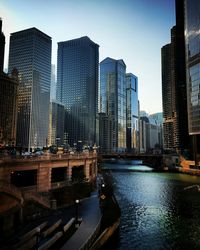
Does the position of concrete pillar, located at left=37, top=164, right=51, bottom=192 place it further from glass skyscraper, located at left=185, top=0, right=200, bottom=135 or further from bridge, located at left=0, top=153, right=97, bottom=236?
glass skyscraper, located at left=185, top=0, right=200, bottom=135

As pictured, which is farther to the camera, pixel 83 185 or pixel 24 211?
pixel 83 185

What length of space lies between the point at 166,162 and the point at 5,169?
14223 centimetres

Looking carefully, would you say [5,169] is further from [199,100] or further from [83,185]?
[199,100]

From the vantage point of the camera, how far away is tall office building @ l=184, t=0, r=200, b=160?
141 m

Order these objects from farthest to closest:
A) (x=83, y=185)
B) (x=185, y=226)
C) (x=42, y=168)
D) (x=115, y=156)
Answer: (x=115, y=156), (x=83, y=185), (x=42, y=168), (x=185, y=226)

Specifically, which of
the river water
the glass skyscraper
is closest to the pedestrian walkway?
the river water

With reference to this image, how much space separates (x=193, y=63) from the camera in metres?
145

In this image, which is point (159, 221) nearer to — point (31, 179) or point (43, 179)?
point (43, 179)

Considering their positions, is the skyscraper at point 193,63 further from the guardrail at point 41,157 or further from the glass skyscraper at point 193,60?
the guardrail at point 41,157

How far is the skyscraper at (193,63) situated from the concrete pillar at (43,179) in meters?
111

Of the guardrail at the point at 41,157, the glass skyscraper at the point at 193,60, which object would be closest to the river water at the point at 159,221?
Answer: the guardrail at the point at 41,157

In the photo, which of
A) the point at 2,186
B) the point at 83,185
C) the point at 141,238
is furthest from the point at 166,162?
the point at 2,186

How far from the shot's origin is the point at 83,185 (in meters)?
48.7

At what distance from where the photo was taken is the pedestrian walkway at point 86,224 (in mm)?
25109
